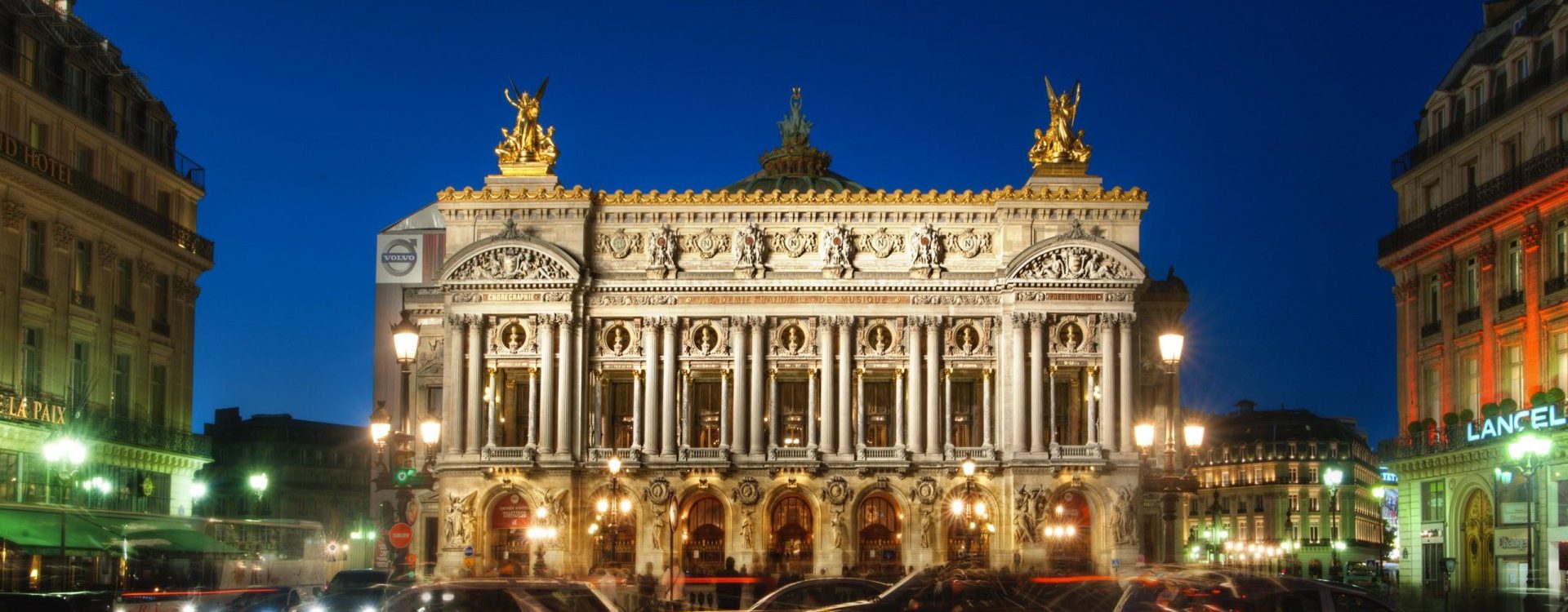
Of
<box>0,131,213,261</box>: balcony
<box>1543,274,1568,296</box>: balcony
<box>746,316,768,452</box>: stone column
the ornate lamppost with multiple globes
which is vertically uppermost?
<box>0,131,213,261</box>: balcony

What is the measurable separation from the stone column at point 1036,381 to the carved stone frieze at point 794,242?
8770 mm

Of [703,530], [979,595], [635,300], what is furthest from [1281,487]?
[979,595]

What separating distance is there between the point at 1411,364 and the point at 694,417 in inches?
1080

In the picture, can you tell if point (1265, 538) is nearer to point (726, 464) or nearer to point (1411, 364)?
point (1411, 364)

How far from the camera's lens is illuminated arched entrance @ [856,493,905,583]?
7075 centimetres

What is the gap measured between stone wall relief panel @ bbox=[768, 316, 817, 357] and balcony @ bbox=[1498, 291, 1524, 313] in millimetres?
24018

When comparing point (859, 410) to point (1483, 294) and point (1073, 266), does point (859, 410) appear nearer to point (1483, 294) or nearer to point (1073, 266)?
point (1073, 266)

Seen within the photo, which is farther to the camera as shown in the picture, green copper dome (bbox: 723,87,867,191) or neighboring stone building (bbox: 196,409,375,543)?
neighboring stone building (bbox: 196,409,375,543)

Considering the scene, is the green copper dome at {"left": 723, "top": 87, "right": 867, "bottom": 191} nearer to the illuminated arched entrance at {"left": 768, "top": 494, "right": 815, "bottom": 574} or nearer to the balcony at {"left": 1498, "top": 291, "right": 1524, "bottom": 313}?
the illuminated arched entrance at {"left": 768, "top": 494, "right": 815, "bottom": 574}

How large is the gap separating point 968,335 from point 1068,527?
7979mm

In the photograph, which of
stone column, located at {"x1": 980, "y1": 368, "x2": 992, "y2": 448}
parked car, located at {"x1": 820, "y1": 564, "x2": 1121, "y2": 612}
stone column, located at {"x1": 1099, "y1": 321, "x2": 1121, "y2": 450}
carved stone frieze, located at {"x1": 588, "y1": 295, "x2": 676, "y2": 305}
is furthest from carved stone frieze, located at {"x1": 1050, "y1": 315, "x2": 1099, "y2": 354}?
parked car, located at {"x1": 820, "y1": 564, "x2": 1121, "y2": 612}

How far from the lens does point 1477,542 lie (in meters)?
64.9

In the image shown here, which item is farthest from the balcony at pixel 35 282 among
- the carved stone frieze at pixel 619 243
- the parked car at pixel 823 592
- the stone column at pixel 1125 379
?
the stone column at pixel 1125 379

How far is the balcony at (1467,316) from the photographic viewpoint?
2611 inches
